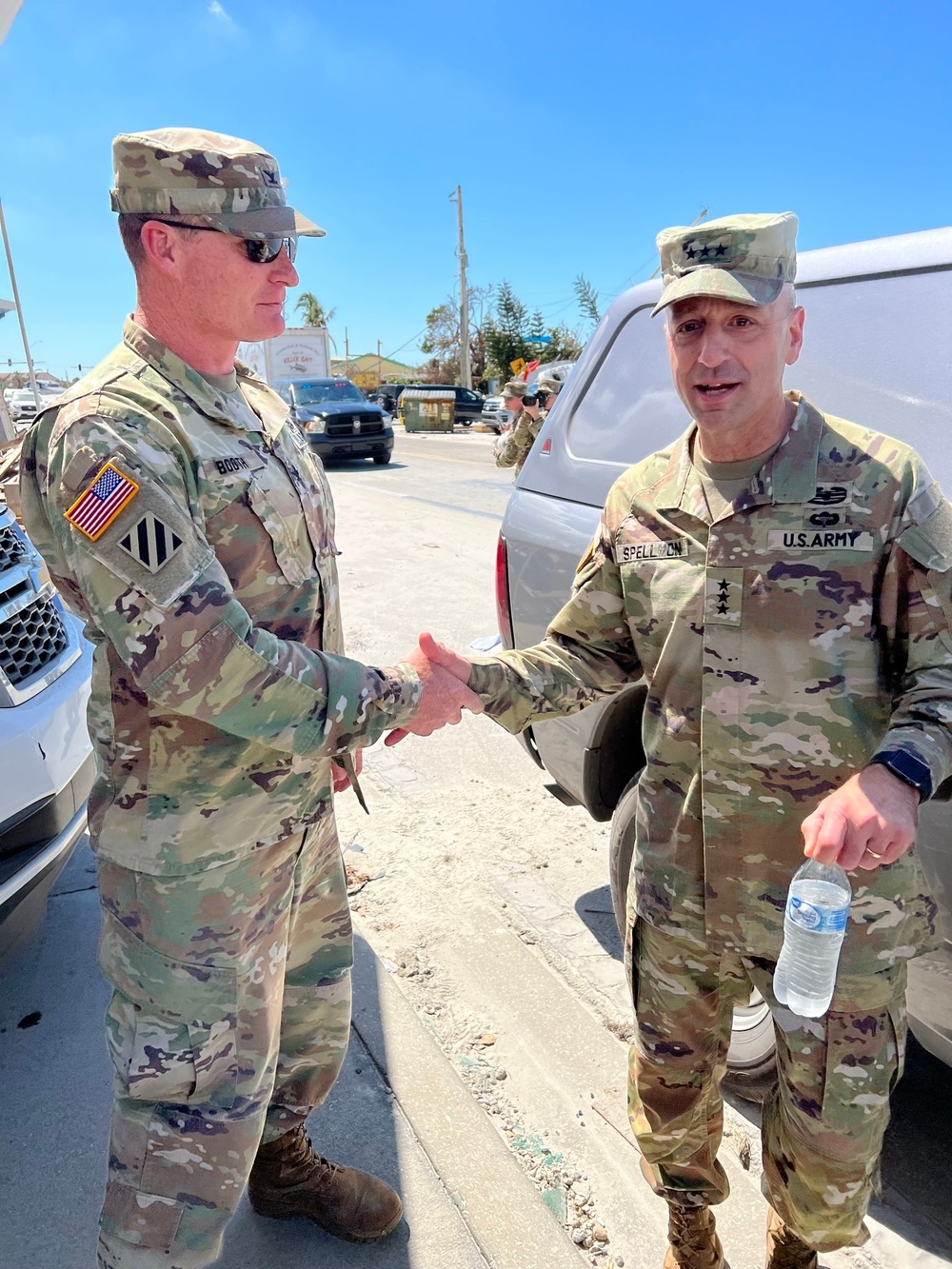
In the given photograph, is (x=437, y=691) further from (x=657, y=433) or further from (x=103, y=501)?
(x=657, y=433)

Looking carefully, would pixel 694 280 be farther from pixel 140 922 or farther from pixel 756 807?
pixel 140 922

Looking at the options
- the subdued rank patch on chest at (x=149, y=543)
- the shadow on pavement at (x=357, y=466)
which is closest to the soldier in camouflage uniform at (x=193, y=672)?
the subdued rank patch on chest at (x=149, y=543)

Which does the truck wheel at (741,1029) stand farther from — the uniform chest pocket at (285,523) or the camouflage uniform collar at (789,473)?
the uniform chest pocket at (285,523)

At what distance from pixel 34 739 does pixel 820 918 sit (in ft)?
6.75

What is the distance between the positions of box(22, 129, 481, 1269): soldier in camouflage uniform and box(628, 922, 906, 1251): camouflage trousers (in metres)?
0.74

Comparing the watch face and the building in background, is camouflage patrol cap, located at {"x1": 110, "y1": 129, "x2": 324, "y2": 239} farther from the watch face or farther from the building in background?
the building in background

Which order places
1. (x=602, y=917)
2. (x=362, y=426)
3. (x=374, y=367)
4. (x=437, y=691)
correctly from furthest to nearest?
(x=374, y=367), (x=362, y=426), (x=602, y=917), (x=437, y=691)

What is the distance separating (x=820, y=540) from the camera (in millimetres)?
1600

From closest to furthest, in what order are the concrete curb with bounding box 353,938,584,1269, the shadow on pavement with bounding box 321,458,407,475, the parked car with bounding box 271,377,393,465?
the concrete curb with bounding box 353,938,584,1269 < the parked car with bounding box 271,377,393,465 < the shadow on pavement with bounding box 321,458,407,475

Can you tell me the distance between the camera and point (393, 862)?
3.72 m

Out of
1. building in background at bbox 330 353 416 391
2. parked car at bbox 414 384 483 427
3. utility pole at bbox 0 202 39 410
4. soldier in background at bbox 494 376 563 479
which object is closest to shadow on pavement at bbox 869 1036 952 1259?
soldier in background at bbox 494 376 563 479

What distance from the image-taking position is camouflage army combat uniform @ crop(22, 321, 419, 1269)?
4.92 ft

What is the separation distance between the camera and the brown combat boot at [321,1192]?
2.07 metres

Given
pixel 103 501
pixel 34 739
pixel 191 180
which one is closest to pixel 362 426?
pixel 34 739
